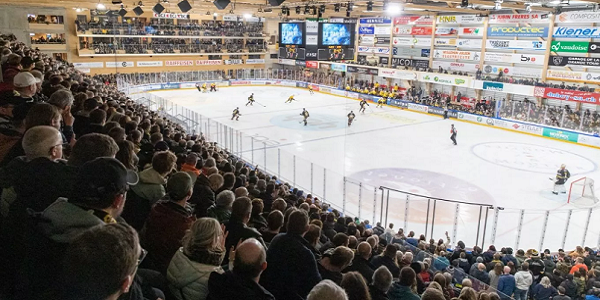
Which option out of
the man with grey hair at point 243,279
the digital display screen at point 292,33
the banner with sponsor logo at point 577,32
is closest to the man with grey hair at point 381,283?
the man with grey hair at point 243,279

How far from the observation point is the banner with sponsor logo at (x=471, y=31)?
38.9 meters

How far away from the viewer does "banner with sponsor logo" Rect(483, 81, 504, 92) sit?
34750 millimetres

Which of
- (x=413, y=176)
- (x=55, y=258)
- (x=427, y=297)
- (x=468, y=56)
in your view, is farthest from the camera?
(x=468, y=56)

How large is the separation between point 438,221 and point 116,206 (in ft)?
46.6

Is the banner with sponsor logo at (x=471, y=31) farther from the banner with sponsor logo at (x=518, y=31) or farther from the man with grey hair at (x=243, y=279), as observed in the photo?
the man with grey hair at (x=243, y=279)

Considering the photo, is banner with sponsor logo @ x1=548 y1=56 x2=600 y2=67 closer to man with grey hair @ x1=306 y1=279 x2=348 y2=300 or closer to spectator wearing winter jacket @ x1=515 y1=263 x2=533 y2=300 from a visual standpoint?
spectator wearing winter jacket @ x1=515 y1=263 x2=533 y2=300

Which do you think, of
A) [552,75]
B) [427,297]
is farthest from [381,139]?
[427,297]

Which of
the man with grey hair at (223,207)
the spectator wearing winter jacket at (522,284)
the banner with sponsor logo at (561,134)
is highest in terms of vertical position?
the man with grey hair at (223,207)

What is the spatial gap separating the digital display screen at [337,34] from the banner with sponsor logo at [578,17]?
18.4m

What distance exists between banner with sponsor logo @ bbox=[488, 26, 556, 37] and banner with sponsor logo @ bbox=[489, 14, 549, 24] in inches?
18.0

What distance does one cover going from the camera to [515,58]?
118 feet

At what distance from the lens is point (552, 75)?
1312 inches

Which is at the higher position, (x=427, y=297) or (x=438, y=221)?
(x=427, y=297)

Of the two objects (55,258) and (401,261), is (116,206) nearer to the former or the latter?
(55,258)
